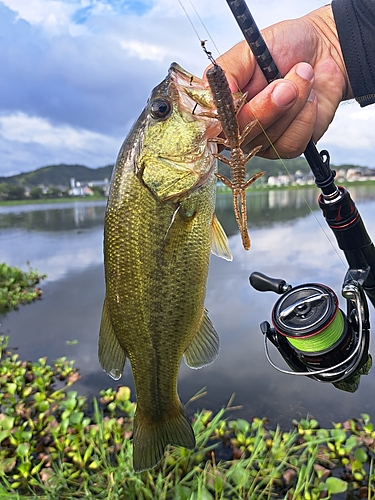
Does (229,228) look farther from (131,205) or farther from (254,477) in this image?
(131,205)

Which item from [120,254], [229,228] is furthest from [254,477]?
[229,228]

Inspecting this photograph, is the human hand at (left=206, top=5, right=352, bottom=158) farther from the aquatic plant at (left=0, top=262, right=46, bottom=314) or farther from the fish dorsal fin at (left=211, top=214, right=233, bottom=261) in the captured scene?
the aquatic plant at (left=0, top=262, right=46, bottom=314)

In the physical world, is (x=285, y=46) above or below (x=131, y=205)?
above

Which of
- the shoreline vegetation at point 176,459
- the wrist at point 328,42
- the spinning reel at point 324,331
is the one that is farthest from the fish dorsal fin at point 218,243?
the shoreline vegetation at point 176,459

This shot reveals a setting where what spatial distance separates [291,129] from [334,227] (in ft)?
2.04

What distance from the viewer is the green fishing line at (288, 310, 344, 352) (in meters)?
2.11

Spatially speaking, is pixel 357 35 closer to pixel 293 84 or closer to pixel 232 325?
pixel 293 84

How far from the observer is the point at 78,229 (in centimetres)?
2364

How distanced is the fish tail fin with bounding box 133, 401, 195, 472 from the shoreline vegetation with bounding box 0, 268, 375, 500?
3.54 ft

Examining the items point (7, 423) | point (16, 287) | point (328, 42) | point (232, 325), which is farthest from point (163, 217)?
point (16, 287)

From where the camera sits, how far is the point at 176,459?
375cm

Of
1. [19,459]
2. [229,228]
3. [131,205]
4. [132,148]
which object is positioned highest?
[132,148]

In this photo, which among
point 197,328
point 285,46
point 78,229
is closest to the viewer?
point 197,328

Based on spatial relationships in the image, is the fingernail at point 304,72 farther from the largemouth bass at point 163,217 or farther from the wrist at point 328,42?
the wrist at point 328,42
